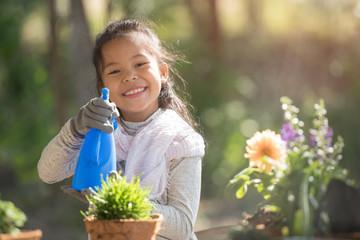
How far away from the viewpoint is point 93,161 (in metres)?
1.51

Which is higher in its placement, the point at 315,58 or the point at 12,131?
the point at 315,58

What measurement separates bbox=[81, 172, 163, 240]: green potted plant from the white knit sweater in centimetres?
33

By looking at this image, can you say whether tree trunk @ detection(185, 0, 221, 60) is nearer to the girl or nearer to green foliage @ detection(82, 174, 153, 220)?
the girl

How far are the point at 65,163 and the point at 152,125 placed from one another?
0.34 metres

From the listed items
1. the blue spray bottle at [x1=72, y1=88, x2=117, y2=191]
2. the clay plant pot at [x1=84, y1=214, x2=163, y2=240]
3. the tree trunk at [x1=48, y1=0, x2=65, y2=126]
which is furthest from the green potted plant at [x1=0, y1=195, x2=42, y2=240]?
the tree trunk at [x1=48, y1=0, x2=65, y2=126]

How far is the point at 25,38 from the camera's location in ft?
28.2

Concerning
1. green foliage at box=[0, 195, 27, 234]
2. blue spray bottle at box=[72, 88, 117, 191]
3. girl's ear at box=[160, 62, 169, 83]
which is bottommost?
green foliage at box=[0, 195, 27, 234]

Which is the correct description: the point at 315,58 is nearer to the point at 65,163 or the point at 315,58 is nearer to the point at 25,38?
the point at 25,38

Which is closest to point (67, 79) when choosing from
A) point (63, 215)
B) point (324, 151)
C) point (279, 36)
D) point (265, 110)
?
point (63, 215)

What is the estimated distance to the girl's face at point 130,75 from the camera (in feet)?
6.22

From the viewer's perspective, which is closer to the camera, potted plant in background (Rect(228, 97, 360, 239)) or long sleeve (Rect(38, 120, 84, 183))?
potted plant in background (Rect(228, 97, 360, 239))

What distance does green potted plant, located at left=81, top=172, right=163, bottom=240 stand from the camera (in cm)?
125

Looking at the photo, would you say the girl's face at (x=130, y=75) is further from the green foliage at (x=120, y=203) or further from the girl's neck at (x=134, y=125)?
the green foliage at (x=120, y=203)

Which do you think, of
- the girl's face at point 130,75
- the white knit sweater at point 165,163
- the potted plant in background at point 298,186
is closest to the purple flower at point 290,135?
the potted plant in background at point 298,186
